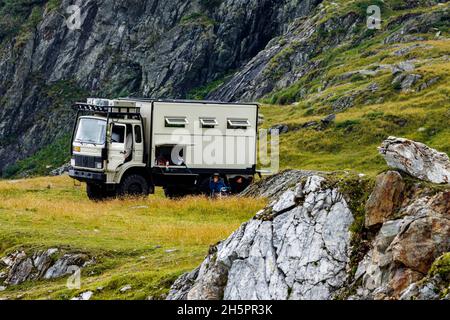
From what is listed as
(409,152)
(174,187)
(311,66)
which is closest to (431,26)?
(311,66)

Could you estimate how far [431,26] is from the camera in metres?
75.2

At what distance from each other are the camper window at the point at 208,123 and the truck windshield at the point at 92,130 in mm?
4563

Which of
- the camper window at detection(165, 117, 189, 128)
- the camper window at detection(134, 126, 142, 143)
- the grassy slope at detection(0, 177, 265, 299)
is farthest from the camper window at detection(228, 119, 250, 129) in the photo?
the grassy slope at detection(0, 177, 265, 299)

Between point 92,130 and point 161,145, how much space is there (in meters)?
3.23

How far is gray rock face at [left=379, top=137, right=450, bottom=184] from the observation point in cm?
1505

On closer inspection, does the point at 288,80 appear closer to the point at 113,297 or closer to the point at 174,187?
the point at 174,187

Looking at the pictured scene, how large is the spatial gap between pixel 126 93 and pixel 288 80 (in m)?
33.8

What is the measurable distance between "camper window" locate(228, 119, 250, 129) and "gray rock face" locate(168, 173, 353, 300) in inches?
900

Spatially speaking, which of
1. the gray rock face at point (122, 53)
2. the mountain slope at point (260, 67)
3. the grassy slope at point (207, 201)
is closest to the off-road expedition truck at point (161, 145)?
the grassy slope at point (207, 201)

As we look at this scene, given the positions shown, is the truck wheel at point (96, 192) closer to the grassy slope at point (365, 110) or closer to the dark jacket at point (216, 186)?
the dark jacket at point (216, 186)

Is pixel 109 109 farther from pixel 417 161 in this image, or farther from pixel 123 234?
pixel 417 161

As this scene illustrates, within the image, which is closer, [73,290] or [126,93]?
[73,290]

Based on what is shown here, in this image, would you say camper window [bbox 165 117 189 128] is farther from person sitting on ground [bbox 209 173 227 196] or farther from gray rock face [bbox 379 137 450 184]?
gray rock face [bbox 379 137 450 184]
